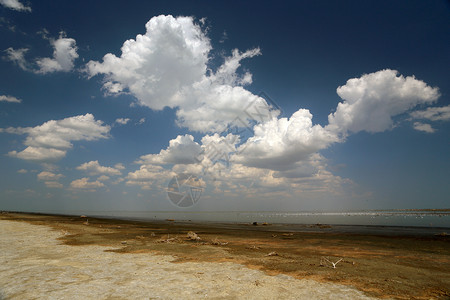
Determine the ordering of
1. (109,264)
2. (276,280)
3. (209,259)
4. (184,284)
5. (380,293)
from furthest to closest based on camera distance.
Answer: (209,259) < (109,264) < (276,280) < (184,284) < (380,293)

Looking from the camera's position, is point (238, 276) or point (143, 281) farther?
point (238, 276)

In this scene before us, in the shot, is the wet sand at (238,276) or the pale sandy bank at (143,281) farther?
the wet sand at (238,276)

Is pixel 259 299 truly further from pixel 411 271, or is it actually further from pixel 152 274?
pixel 411 271

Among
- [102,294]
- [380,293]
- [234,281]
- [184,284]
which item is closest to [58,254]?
[102,294]

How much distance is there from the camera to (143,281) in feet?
26.6

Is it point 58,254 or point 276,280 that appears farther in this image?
point 58,254

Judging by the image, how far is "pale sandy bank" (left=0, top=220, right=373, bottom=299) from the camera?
269 inches

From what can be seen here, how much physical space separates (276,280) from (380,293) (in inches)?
124

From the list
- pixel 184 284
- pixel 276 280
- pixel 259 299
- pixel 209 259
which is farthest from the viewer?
pixel 209 259

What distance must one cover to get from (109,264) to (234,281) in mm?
6196

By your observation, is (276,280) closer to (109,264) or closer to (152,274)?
(152,274)

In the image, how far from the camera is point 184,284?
7.82 metres

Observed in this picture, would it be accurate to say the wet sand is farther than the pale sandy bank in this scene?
Yes

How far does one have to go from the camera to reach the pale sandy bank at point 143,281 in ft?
22.4
